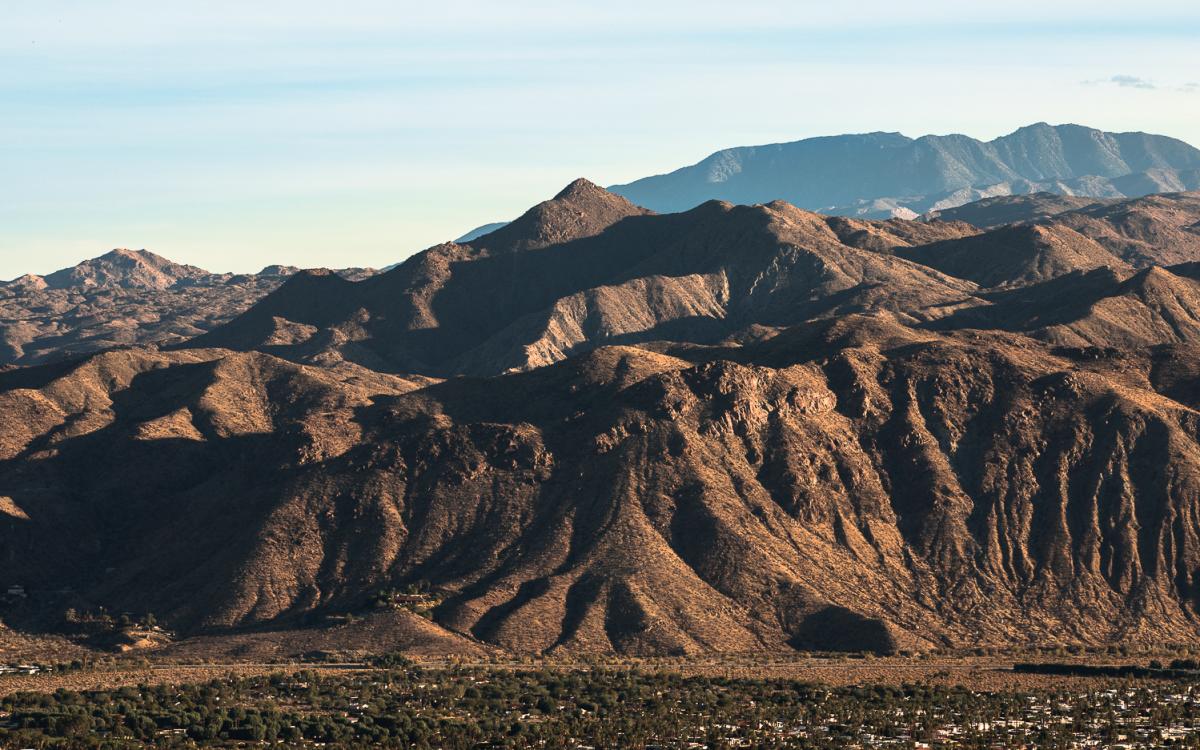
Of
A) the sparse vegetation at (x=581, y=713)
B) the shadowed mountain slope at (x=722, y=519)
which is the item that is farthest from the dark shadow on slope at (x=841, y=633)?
the sparse vegetation at (x=581, y=713)

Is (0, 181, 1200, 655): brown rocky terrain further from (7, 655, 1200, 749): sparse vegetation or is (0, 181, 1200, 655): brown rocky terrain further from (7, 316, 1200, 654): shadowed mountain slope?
(7, 655, 1200, 749): sparse vegetation

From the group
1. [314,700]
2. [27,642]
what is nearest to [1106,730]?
[314,700]

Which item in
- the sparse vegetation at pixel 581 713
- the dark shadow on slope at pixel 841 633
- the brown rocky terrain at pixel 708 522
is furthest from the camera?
the brown rocky terrain at pixel 708 522

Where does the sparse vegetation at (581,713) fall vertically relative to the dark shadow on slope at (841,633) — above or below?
below


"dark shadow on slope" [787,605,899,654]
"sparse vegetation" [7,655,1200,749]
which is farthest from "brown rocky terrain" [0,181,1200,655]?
"sparse vegetation" [7,655,1200,749]

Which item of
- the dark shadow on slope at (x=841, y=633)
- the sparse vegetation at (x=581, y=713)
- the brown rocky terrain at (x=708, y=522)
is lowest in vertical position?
the sparse vegetation at (x=581, y=713)

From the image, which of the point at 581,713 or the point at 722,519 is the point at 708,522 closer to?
the point at 722,519

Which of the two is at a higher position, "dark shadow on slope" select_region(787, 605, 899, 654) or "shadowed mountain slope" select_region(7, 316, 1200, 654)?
"shadowed mountain slope" select_region(7, 316, 1200, 654)

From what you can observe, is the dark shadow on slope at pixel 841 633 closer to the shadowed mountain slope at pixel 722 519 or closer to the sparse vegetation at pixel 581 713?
the shadowed mountain slope at pixel 722 519

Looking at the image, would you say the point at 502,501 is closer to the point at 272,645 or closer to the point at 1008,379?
the point at 272,645

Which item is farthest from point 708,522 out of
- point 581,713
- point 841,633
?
point 581,713

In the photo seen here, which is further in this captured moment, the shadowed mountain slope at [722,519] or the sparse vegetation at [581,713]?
the shadowed mountain slope at [722,519]
